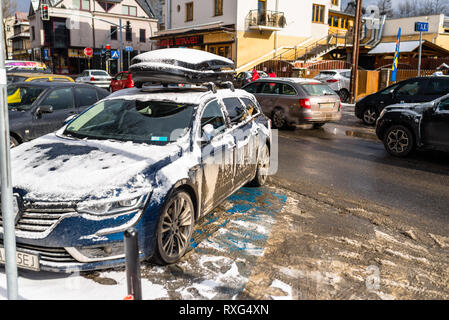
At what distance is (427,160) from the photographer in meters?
9.29

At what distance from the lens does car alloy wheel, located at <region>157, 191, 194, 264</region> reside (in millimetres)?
3858

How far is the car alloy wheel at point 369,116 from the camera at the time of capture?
581 inches

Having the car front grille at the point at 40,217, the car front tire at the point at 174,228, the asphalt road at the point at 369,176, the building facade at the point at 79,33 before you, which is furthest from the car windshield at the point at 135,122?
the building facade at the point at 79,33

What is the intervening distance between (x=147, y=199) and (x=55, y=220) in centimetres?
75

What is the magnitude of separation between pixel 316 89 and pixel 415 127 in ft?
Result: 14.6

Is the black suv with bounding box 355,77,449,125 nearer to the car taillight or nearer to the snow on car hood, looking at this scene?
the car taillight

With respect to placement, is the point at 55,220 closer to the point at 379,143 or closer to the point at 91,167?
the point at 91,167

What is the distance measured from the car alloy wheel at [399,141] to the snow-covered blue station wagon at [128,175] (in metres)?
4.93

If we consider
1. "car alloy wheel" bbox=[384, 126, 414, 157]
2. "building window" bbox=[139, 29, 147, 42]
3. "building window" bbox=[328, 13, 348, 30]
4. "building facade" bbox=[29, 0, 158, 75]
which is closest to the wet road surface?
"car alloy wheel" bbox=[384, 126, 414, 157]

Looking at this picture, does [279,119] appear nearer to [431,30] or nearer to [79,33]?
[431,30]

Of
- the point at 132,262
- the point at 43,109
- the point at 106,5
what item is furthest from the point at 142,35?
the point at 132,262

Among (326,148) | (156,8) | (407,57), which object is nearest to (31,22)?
(156,8)

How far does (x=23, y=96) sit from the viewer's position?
28.6ft

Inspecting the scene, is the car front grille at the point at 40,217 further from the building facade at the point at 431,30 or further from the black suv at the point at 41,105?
the building facade at the point at 431,30
